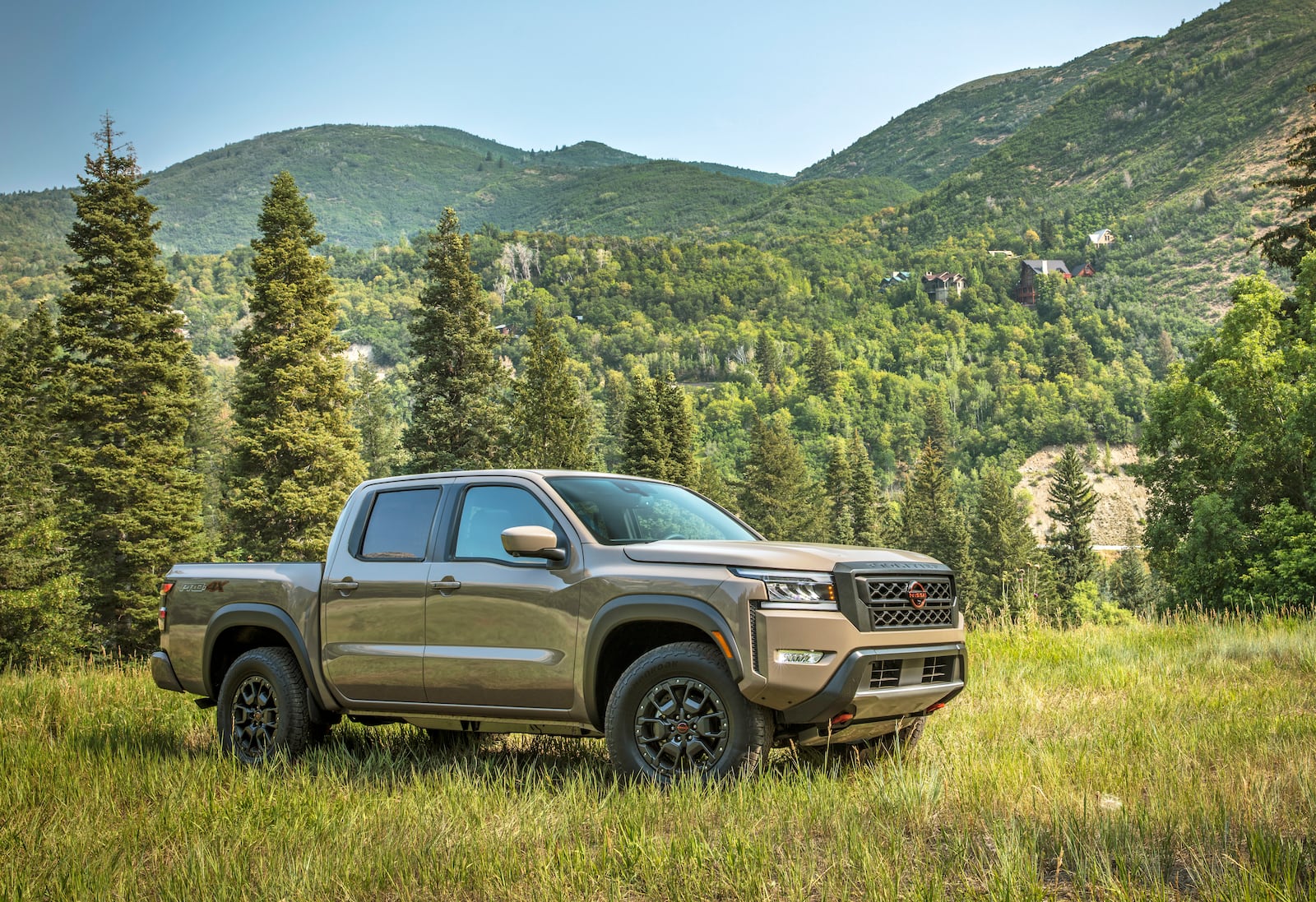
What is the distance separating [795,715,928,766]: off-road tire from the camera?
6387mm

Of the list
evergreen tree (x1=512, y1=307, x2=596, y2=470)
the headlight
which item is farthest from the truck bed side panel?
evergreen tree (x1=512, y1=307, x2=596, y2=470)

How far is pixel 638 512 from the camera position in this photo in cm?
652

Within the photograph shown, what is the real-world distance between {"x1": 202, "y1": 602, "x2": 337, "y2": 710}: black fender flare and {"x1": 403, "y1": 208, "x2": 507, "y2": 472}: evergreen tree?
132ft

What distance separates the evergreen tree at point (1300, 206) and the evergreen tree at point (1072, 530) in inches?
2020

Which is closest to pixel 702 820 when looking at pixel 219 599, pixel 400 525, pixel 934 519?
pixel 400 525

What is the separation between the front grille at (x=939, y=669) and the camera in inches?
231

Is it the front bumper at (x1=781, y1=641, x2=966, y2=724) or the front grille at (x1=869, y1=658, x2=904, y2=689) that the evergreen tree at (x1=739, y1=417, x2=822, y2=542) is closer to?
the front bumper at (x1=781, y1=641, x2=966, y2=724)

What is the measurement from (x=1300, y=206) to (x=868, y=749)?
3903 centimetres

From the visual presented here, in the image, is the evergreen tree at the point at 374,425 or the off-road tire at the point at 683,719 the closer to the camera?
the off-road tire at the point at 683,719

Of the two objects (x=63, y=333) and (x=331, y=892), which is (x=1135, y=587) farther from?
(x=331, y=892)

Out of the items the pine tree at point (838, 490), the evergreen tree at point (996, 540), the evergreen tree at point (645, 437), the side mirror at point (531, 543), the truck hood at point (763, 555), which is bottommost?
the evergreen tree at point (996, 540)

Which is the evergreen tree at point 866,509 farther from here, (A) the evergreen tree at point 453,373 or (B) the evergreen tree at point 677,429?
(A) the evergreen tree at point 453,373

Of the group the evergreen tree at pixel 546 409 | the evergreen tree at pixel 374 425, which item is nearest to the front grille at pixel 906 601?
the evergreen tree at pixel 546 409

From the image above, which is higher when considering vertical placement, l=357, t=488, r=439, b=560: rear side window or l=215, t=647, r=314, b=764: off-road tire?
l=357, t=488, r=439, b=560: rear side window
